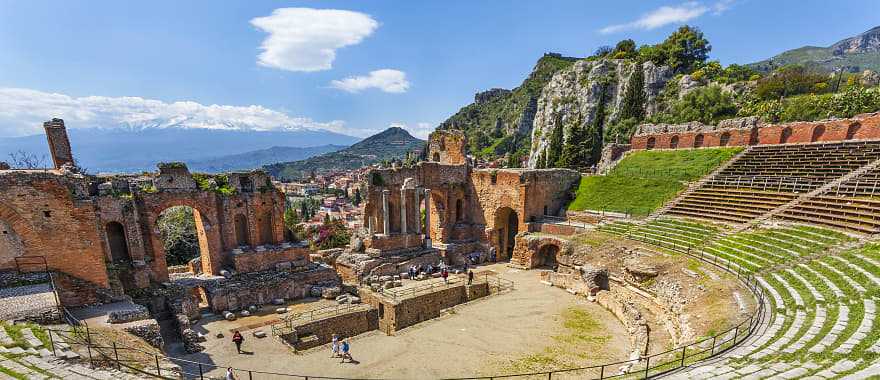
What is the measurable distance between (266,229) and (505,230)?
1930cm

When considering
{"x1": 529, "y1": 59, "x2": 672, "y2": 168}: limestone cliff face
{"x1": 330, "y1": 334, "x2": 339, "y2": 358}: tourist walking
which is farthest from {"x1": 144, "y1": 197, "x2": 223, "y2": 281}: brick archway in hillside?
{"x1": 529, "y1": 59, "x2": 672, "y2": 168}: limestone cliff face

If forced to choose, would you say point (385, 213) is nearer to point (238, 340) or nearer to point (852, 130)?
point (238, 340)

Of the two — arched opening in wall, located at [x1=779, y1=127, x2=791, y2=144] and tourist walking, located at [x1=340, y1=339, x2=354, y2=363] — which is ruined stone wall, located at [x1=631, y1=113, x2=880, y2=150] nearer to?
arched opening in wall, located at [x1=779, y1=127, x2=791, y2=144]

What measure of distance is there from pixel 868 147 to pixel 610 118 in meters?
51.5

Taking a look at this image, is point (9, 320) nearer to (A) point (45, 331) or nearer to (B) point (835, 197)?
(A) point (45, 331)

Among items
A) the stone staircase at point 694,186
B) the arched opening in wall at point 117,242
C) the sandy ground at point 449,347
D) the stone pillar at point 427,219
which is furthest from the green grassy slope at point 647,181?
the arched opening in wall at point 117,242

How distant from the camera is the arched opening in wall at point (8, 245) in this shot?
13.6 metres

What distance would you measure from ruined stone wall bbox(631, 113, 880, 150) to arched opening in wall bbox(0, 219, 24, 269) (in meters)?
45.3

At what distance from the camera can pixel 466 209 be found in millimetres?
33906

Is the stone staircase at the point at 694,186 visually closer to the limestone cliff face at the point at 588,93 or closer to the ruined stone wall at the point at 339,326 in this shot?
the ruined stone wall at the point at 339,326

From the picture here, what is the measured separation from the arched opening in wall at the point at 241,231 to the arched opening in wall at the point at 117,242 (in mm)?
5094

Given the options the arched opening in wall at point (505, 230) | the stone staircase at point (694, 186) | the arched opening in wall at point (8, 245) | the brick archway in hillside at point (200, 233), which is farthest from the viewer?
the arched opening in wall at point (505, 230)

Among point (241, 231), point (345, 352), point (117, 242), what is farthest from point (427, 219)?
point (117, 242)

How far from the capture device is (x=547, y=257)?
28562mm
